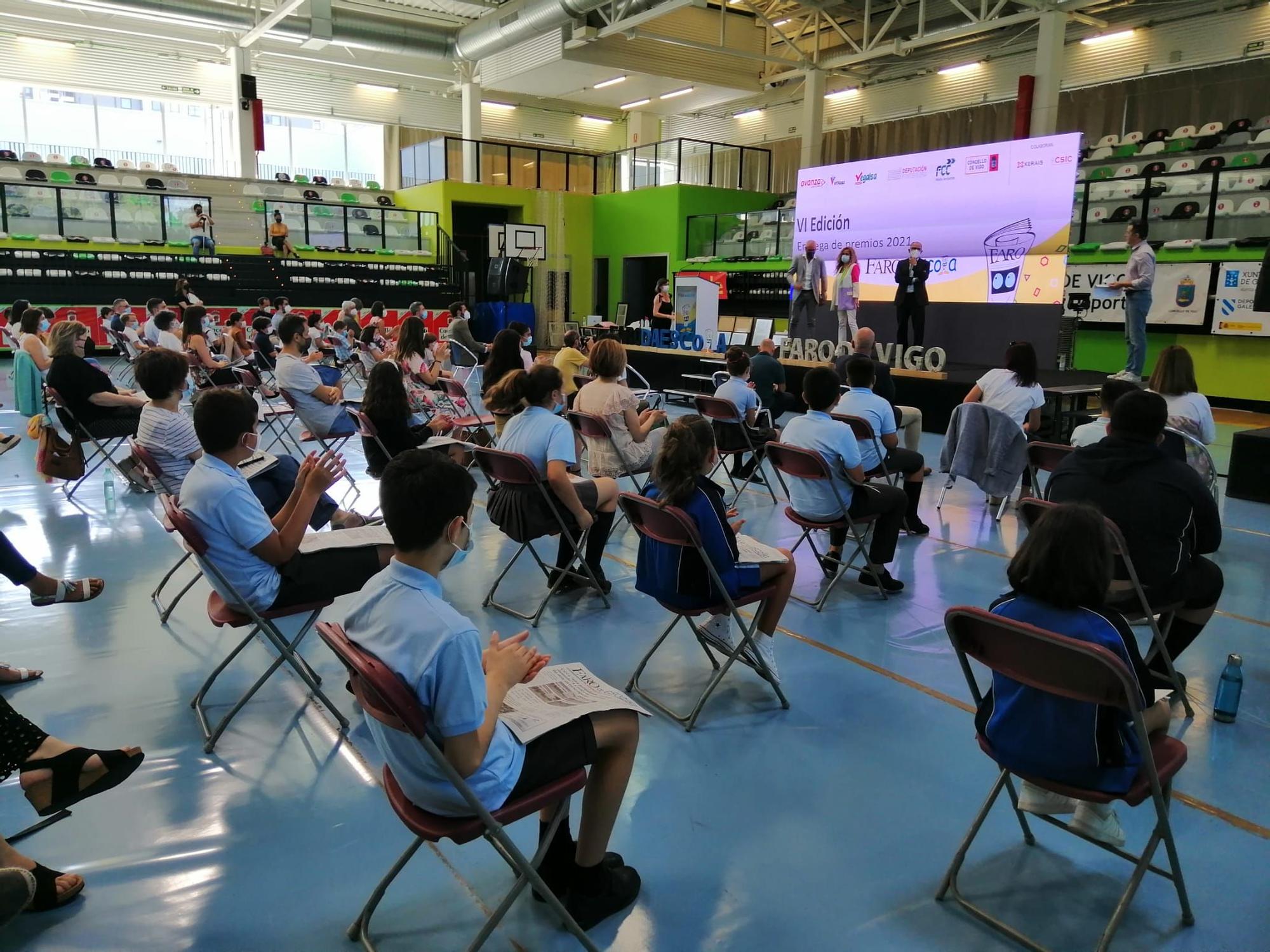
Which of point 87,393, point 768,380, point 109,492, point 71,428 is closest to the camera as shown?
point 87,393

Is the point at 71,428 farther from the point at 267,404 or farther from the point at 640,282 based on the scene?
the point at 640,282

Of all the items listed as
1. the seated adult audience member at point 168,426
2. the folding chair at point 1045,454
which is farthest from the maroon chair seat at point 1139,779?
the seated adult audience member at point 168,426

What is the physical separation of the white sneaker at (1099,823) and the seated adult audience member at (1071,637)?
268 mm

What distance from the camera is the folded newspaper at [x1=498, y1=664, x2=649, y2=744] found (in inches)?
75.1

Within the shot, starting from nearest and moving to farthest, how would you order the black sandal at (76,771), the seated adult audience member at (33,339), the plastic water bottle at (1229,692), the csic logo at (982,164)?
the black sandal at (76,771) < the plastic water bottle at (1229,692) < the seated adult audience member at (33,339) < the csic logo at (982,164)

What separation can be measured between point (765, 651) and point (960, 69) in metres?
19.3

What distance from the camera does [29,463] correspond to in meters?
7.04

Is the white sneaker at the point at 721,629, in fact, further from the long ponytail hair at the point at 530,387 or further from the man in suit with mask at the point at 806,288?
the man in suit with mask at the point at 806,288

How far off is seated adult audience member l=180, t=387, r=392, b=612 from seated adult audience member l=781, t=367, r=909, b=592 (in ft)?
7.45

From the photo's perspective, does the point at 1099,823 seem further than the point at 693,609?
No

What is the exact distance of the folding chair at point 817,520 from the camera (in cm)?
398

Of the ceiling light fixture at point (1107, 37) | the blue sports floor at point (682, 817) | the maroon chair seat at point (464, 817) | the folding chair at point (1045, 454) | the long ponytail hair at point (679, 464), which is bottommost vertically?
the blue sports floor at point (682, 817)

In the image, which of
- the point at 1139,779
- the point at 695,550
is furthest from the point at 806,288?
the point at 1139,779

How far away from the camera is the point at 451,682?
5.27 feet
